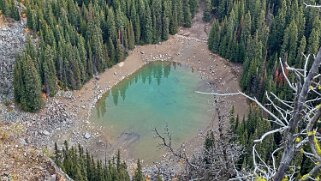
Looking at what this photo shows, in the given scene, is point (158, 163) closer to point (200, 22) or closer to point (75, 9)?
point (75, 9)

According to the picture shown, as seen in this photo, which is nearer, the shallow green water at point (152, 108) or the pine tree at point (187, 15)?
the shallow green water at point (152, 108)

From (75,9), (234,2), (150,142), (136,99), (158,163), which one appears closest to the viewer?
(158,163)

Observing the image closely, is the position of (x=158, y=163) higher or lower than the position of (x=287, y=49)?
lower

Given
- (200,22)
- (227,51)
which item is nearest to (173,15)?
(200,22)

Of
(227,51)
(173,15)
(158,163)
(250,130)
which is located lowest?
(158,163)

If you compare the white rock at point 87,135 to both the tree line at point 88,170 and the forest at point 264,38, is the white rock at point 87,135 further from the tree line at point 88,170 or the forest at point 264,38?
the forest at point 264,38

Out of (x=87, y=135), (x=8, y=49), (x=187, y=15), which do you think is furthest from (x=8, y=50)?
(x=187, y=15)

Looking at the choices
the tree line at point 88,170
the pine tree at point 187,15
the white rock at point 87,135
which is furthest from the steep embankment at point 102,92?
the tree line at point 88,170
